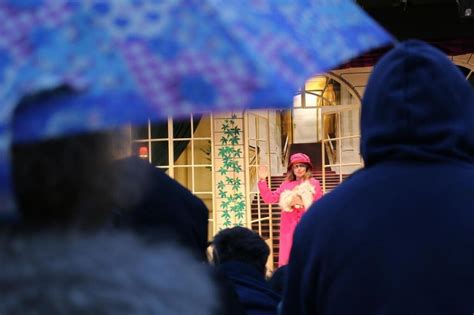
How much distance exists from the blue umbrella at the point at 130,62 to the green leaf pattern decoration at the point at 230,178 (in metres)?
6.09

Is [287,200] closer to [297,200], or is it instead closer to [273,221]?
[297,200]

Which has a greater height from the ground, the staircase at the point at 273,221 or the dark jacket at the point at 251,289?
the dark jacket at the point at 251,289

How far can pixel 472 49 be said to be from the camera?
7273 millimetres

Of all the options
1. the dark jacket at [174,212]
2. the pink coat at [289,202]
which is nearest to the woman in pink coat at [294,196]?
the pink coat at [289,202]

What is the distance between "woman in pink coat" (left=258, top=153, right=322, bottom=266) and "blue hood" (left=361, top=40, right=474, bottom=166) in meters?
4.09

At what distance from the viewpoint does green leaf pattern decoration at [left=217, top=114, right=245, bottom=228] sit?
7168mm

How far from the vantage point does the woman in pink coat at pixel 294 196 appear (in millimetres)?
5645

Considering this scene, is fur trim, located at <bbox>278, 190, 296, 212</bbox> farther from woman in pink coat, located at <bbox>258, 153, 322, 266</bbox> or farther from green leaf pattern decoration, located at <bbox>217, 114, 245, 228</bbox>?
green leaf pattern decoration, located at <bbox>217, 114, 245, 228</bbox>

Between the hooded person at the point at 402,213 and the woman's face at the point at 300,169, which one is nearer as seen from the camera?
the hooded person at the point at 402,213

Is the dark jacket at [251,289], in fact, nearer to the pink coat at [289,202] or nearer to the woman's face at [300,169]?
the pink coat at [289,202]

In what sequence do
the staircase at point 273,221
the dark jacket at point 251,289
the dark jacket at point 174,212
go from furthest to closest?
the staircase at point 273,221 < the dark jacket at point 251,289 < the dark jacket at point 174,212

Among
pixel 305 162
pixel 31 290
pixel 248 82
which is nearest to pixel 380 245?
pixel 248 82

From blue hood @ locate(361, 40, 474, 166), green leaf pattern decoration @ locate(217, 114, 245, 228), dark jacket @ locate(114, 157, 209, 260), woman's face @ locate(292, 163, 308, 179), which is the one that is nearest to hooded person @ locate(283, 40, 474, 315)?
blue hood @ locate(361, 40, 474, 166)

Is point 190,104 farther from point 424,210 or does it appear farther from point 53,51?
point 424,210
